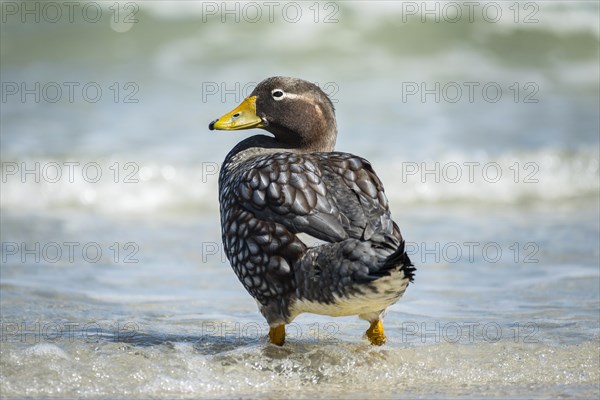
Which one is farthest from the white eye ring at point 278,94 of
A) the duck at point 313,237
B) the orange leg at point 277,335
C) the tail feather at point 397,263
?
the tail feather at point 397,263

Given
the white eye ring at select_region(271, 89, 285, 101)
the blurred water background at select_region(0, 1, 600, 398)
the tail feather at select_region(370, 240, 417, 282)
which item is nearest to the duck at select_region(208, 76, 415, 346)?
the tail feather at select_region(370, 240, 417, 282)

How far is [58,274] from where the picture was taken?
8.77 metres

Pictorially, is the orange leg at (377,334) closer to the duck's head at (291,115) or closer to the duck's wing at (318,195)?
the duck's wing at (318,195)

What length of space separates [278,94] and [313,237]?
56.5 inches

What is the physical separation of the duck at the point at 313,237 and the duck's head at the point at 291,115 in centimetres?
45

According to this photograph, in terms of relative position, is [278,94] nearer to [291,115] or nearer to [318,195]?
[291,115]

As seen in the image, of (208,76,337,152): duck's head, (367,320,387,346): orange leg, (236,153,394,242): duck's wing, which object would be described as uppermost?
(208,76,337,152): duck's head

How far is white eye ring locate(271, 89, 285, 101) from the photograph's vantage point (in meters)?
7.16

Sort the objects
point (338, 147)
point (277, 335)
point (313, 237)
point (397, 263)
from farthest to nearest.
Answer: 1. point (338, 147)
2. point (277, 335)
3. point (313, 237)
4. point (397, 263)

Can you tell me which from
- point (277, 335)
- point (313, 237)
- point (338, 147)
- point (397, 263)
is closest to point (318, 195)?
point (313, 237)

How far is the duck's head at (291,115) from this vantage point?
23.4ft

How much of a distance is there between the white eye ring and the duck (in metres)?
0.58

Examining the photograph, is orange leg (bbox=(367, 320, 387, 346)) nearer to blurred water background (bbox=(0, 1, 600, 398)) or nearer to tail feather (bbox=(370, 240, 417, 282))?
blurred water background (bbox=(0, 1, 600, 398))

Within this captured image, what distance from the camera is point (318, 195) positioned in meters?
6.21
